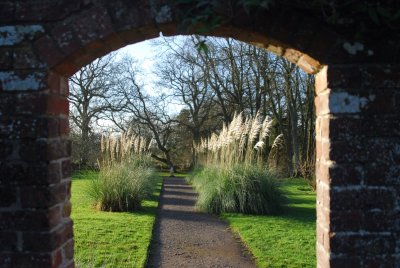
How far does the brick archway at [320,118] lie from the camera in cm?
219

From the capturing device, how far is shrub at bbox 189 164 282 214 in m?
8.57

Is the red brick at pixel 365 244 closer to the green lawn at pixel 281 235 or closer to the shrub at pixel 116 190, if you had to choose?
the green lawn at pixel 281 235

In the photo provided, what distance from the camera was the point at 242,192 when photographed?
8648 millimetres

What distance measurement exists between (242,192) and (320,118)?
21.0ft

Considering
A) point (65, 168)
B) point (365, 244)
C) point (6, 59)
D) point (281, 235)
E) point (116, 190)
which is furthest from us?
point (116, 190)

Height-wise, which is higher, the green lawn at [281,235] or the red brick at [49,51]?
the red brick at [49,51]

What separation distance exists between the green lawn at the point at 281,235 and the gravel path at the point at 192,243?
20 centimetres

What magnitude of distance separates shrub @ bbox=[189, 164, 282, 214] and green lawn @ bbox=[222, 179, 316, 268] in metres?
0.32

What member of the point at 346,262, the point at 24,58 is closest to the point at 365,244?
the point at 346,262

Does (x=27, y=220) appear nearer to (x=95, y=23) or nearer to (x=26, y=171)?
(x=26, y=171)

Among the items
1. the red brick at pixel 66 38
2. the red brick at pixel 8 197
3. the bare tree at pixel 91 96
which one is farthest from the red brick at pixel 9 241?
the bare tree at pixel 91 96

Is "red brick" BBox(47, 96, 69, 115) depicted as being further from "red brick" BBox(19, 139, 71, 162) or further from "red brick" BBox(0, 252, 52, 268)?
"red brick" BBox(0, 252, 52, 268)

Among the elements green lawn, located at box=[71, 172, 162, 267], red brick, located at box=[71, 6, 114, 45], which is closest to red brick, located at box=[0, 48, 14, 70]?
red brick, located at box=[71, 6, 114, 45]

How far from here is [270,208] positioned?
8.65m
